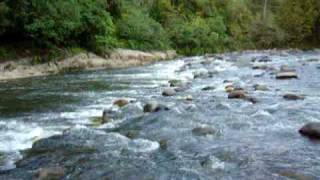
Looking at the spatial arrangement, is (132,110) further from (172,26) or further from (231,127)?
(172,26)

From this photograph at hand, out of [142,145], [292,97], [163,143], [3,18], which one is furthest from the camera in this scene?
[3,18]

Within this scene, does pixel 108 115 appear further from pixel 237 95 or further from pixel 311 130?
pixel 311 130

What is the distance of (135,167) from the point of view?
8688 millimetres

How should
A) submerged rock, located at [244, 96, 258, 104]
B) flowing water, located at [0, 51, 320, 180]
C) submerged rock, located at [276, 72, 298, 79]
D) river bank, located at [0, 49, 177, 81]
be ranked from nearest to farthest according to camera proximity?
1. flowing water, located at [0, 51, 320, 180]
2. submerged rock, located at [244, 96, 258, 104]
3. submerged rock, located at [276, 72, 298, 79]
4. river bank, located at [0, 49, 177, 81]

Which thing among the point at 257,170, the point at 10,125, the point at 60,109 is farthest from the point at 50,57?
the point at 257,170

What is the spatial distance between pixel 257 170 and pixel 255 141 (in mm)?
2070

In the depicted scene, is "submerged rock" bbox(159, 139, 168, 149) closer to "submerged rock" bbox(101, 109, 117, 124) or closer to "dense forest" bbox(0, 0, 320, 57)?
"submerged rock" bbox(101, 109, 117, 124)

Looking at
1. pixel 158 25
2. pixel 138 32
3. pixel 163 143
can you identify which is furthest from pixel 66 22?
pixel 163 143

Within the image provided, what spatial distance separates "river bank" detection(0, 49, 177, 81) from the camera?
25.8 meters

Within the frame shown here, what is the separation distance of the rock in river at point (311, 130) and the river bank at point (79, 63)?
17.7 meters

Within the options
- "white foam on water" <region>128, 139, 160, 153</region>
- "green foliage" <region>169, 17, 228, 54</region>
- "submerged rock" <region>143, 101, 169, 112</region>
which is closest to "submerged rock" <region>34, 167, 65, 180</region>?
"white foam on water" <region>128, 139, 160, 153</region>

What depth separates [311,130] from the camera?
10.7 meters

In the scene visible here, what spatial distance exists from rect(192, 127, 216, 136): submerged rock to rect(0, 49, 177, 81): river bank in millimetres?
15885

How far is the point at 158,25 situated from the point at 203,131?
35.1 meters
